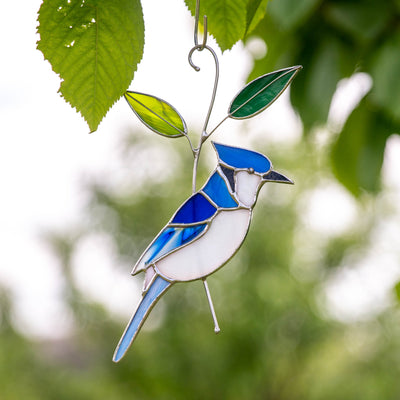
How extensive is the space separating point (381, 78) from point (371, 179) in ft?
0.79

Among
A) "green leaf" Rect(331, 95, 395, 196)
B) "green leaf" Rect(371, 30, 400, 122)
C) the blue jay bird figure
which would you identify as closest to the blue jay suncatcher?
the blue jay bird figure

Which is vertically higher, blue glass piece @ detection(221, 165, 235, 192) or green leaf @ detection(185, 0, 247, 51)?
green leaf @ detection(185, 0, 247, 51)

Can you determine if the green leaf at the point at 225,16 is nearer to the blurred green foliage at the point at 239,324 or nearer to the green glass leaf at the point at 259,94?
the green glass leaf at the point at 259,94

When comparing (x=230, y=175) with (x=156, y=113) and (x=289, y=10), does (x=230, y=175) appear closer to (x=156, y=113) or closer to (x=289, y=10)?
(x=156, y=113)

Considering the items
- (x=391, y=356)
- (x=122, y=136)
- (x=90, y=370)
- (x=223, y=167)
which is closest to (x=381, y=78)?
(x=223, y=167)

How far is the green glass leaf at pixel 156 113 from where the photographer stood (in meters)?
0.66

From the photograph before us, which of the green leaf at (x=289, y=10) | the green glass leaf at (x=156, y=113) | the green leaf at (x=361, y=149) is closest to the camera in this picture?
the green glass leaf at (x=156, y=113)

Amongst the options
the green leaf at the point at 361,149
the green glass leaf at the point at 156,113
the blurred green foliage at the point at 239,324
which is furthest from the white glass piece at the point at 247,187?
the blurred green foliage at the point at 239,324

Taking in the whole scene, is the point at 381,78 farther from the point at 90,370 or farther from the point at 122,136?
the point at 90,370

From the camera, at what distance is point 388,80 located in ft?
3.62

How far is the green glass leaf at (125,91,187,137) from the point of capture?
2.17ft

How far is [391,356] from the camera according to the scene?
832cm

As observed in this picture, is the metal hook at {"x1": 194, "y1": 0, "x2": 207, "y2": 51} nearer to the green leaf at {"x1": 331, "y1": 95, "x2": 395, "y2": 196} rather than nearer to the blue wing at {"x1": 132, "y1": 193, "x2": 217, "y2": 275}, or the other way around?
the blue wing at {"x1": 132, "y1": 193, "x2": 217, "y2": 275}

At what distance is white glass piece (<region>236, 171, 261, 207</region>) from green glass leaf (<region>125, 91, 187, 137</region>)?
10cm
